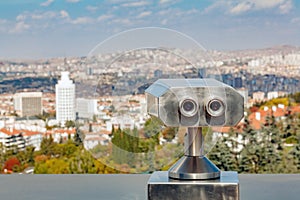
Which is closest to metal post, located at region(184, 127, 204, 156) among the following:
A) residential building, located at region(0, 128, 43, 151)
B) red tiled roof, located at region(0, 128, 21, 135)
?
residential building, located at region(0, 128, 43, 151)

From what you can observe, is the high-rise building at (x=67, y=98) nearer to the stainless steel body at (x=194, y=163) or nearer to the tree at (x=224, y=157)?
the stainless steel body at (x=194, y=163)

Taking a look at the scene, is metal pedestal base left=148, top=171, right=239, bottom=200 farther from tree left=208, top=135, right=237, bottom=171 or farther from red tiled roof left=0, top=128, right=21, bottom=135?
red tiled roof left=0, top=128, right=21, bottom=135

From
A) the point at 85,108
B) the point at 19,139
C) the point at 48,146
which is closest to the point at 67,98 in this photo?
the point at 85,108

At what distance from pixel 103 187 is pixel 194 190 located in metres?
0.74

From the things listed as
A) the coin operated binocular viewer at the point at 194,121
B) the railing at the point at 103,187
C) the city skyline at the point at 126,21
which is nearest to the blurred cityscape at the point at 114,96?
the coin operated binocular viewer at the point at 194,121

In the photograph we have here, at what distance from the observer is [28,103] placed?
17.0 ft

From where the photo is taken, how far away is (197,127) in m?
1.41

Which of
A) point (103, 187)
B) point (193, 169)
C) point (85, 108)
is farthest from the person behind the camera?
point (103, 187)

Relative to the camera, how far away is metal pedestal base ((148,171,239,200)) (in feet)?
4.55

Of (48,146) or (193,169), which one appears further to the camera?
(48,146)

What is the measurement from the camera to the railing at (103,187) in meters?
1.90

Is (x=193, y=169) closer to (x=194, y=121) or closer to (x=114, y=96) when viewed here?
(x=194, y=121)

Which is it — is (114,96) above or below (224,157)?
above

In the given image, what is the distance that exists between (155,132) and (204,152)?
15 centimetres
